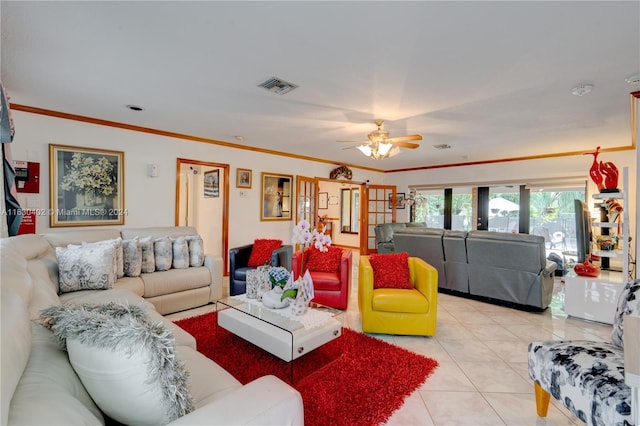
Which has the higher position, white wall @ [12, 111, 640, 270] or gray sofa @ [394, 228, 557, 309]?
white wall @ [12, 111, 640, 270]

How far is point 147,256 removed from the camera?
10.9 feet

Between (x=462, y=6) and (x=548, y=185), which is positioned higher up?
(x=462, y=6)

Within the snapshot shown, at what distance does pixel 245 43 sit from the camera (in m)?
1.97

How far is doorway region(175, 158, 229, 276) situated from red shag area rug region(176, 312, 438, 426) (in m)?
2.34

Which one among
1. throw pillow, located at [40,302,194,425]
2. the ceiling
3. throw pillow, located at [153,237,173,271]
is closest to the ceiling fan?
the ceiling

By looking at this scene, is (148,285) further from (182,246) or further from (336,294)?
(336,294)

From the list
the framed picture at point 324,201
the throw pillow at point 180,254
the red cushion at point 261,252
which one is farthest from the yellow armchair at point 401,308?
the framed picture at point 324,201

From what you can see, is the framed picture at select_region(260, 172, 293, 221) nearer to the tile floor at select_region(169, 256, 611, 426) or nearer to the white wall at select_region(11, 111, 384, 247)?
the white wall at select_region(11, 111, 384, 247)

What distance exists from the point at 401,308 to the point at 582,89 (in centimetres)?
254

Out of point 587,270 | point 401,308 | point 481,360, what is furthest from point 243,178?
point 587,270

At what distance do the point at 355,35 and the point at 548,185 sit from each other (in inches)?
227

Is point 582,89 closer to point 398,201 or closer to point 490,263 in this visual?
point 490,263

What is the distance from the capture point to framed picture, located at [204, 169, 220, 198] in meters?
5.41

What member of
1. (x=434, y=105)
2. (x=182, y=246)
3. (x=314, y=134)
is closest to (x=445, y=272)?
(x=434, y=105)
